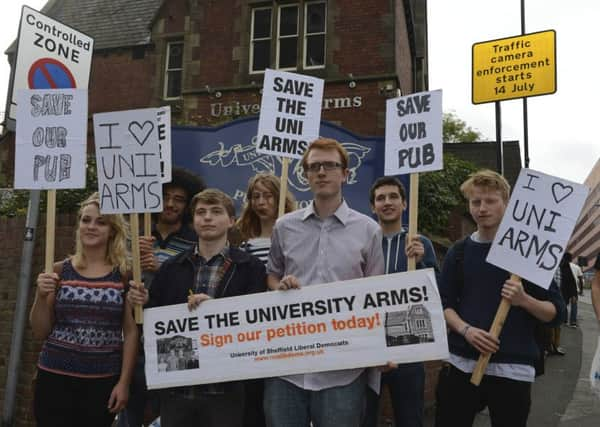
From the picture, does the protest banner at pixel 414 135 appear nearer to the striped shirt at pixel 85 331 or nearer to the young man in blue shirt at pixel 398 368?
the young man in blue shirt at pixel 398 368

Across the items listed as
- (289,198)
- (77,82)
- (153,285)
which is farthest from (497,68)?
(153,285)

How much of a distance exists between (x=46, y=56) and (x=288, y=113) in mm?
1785

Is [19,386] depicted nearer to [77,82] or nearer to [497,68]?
[77,82]

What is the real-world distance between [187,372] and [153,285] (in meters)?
0.50

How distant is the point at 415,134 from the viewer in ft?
10.1

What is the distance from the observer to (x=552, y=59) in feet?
29.0

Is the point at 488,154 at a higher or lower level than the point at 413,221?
higher

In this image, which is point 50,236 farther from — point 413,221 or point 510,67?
point 510,67

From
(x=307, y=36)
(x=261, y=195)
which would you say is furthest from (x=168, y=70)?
(x=261, y=195)

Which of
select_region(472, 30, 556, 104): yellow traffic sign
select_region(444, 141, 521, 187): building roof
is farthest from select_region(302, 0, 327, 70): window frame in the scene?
select_region(444, 141, 521, 187): building roof

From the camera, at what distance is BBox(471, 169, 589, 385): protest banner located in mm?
2645

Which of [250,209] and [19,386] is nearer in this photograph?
[250,209]

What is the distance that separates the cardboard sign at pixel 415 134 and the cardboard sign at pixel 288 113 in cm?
106

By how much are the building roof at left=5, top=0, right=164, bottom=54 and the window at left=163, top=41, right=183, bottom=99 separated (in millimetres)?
1225
